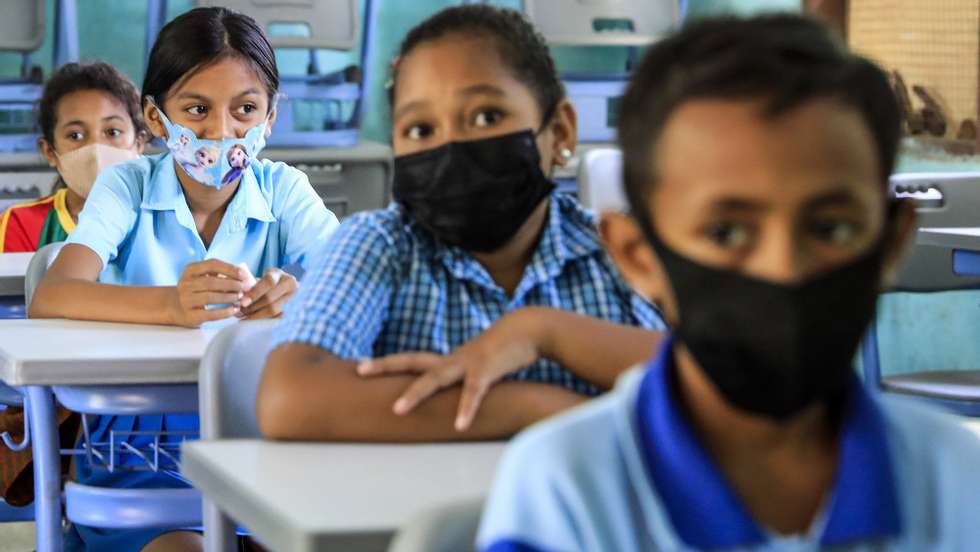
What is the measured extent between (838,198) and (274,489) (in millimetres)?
601

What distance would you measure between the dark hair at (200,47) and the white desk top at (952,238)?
4.83ft

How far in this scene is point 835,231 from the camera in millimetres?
918

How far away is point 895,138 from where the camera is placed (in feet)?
3.24

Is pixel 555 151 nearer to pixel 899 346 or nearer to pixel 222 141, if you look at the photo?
pixel 222 141

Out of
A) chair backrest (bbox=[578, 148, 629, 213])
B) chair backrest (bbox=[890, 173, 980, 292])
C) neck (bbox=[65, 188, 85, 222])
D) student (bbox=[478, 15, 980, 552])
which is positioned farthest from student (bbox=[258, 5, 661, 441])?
neck (bbox=[65, 188, 85, 222])

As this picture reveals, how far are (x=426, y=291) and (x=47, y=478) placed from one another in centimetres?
94

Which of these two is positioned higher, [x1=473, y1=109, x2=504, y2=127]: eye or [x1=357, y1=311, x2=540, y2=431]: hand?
[x1=473, y1=109, x2=504, y2=127]: eye

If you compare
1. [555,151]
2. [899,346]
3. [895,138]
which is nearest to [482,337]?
[555,151]

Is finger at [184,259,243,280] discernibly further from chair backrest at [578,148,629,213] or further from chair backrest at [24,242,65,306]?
chair backrest at [578,148,629,213]

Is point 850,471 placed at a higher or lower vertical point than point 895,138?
Result: lower

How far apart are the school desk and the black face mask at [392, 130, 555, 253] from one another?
0.53 m

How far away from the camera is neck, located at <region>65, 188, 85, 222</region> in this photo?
3.75 metres

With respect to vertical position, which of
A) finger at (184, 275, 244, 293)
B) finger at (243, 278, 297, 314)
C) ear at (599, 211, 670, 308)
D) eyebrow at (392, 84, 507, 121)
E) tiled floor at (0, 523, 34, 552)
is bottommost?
tiled floor at (0, 523, 34, 552)

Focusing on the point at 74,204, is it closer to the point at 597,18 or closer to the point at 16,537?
the point at 16,537
